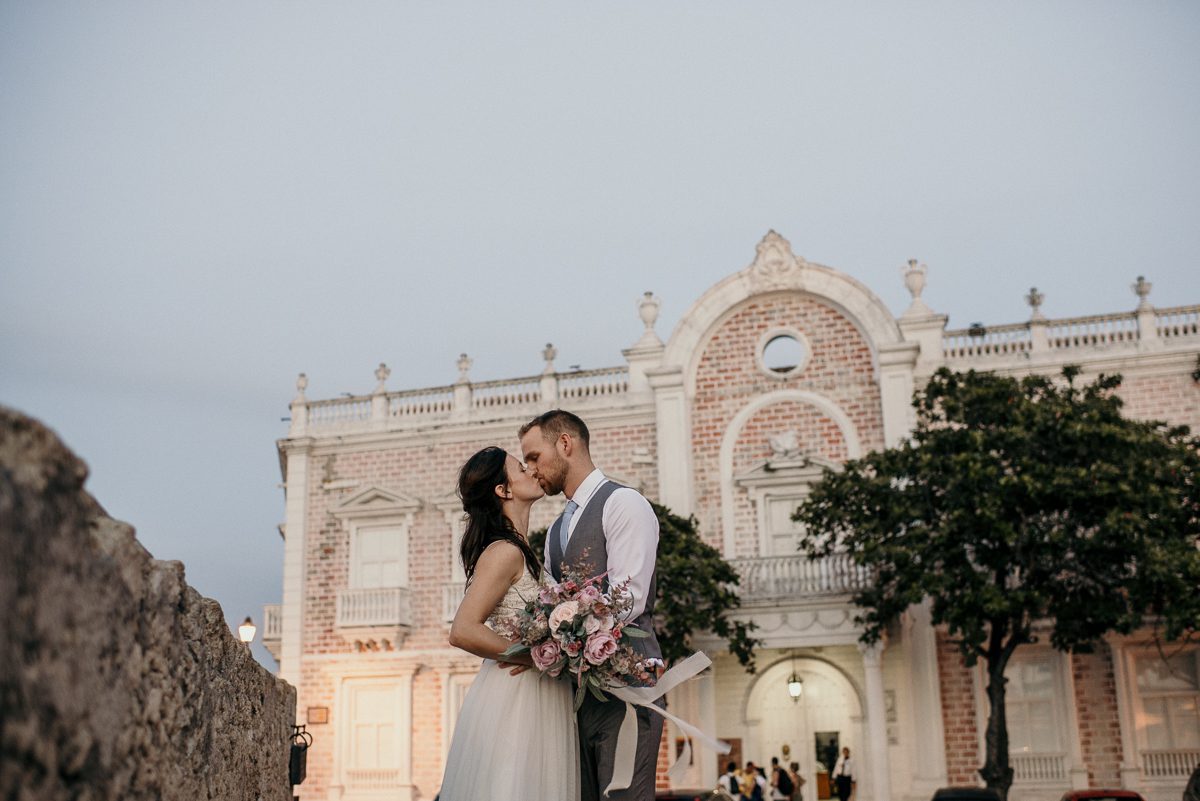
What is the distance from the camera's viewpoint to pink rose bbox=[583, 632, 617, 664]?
422 centimetres

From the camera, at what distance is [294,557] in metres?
25.2

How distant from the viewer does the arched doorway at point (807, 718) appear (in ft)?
73.2

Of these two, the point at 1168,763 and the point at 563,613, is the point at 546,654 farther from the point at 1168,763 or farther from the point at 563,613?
the point at 1168,763

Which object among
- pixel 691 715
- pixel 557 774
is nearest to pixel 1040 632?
pixel 691 715

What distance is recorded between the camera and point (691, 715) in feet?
71.4

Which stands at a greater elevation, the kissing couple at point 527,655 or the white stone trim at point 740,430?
the white stone trim at point 740,430

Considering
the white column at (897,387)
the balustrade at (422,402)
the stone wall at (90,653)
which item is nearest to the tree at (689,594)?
the white column at (897,387)

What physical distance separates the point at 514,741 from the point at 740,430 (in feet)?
62.0

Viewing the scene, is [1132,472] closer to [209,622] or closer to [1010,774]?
[1010,774]

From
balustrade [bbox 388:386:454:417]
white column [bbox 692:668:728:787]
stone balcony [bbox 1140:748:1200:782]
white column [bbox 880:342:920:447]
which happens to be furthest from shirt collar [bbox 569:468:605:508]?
balustrade [bbox 388:386:454:417]

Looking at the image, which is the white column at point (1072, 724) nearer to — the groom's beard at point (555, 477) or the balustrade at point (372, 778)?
the balustrade at point (372, 778)

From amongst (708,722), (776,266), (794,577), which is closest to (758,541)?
(794,577)

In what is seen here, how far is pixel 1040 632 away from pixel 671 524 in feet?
20.8

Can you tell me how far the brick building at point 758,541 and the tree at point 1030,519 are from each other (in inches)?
98.9
